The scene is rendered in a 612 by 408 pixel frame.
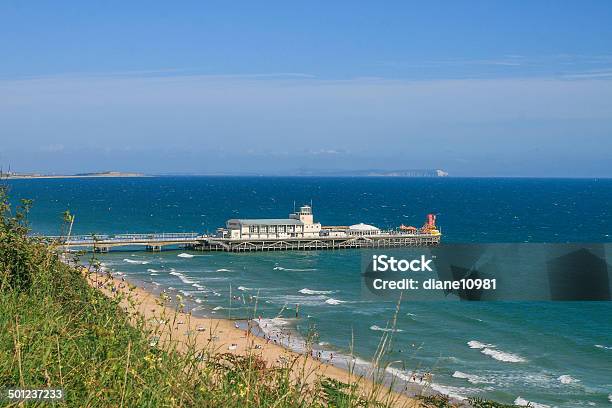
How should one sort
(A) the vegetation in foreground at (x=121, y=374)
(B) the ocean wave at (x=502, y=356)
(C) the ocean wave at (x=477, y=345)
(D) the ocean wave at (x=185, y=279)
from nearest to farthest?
(A) the vegetation in foreground at (x=121, y=374) < (B) the ocean wave at (x=502, y=356) < (C) the ocean wave at (x=477, y=345) < (D) the ocean wave at (x=185, y=279)

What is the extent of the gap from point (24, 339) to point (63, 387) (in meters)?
0.75

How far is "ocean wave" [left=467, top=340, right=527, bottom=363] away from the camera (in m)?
32.8

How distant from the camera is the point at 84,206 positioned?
452 feet

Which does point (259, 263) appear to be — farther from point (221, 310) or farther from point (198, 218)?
point (198, 218)

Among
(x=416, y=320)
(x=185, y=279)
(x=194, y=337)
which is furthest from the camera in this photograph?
(x=185, y=279)

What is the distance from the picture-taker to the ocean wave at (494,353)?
32.8 meters

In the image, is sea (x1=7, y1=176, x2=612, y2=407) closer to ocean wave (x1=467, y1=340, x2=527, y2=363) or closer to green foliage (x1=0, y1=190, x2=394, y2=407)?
ocean wave (x1=467, y1=340, x2=527, y2=363)

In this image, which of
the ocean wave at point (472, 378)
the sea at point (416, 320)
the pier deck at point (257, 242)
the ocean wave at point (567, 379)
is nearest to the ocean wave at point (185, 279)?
the sea at point (416, 320)

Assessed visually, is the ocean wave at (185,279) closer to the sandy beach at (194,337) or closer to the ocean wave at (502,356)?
the sandy beach at (194,337)

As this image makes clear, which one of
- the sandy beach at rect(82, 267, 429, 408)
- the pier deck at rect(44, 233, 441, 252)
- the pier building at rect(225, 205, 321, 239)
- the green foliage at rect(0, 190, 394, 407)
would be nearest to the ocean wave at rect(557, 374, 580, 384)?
the sandy beach at rect(82, 267, 429, 408)

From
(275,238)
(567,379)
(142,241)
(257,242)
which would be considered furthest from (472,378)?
(142,241)

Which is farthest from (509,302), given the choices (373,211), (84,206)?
(84,206)

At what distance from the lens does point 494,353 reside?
111ft

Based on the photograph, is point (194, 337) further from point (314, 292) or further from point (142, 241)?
point (142, 241)
